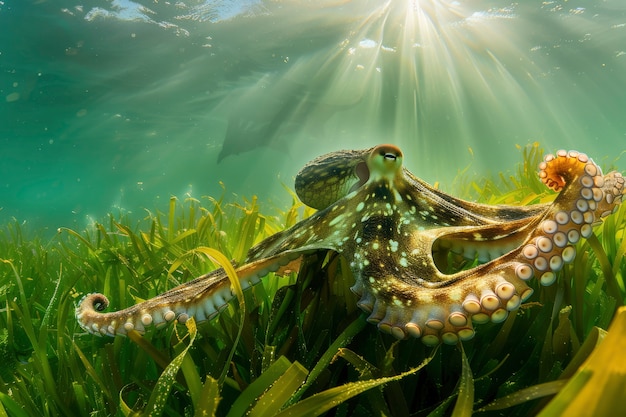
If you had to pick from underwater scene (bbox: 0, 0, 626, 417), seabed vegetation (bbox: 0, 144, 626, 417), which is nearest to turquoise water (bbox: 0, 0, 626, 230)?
underwater scene (bbox: 0, 0, 626, 417)

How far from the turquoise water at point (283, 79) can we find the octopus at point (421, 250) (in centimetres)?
551

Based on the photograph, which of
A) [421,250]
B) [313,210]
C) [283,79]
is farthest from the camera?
[283,79]

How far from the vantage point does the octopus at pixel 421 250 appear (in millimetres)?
793

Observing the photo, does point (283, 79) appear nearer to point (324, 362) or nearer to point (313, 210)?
point (313, 210)

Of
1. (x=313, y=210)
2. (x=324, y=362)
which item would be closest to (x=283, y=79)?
(x=313, y=210)

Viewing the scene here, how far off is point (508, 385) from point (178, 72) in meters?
25.1

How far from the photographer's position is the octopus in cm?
79

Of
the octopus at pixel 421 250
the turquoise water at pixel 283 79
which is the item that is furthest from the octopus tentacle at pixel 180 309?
the turquoise water at pixel 283 79

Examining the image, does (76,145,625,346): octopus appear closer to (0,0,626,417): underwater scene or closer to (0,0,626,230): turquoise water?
(0,0,626,417): underwater scene

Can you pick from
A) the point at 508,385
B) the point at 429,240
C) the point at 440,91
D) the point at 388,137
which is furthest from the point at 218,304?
the point at 388,137

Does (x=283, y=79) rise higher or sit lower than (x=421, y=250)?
higher

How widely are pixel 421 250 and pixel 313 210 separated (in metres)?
2.61

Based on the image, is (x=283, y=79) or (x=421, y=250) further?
(x=283, y=79)

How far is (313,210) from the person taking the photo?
3.64 m
